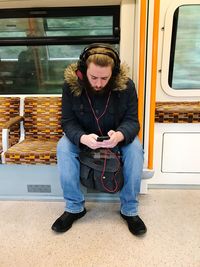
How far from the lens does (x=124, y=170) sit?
5.87 feet

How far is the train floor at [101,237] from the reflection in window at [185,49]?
1067 millimetres

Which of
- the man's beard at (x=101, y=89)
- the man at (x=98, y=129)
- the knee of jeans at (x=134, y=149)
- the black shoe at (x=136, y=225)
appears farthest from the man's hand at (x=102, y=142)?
the black shoe at (x=136, y=225)

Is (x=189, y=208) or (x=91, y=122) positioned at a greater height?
→ (x=91, y=122)

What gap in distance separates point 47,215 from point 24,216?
0.61 feet

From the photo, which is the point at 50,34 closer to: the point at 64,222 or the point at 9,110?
the point at 9,110

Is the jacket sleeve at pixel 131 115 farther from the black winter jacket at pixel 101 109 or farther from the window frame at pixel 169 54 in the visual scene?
the window frame at pixel 169 54

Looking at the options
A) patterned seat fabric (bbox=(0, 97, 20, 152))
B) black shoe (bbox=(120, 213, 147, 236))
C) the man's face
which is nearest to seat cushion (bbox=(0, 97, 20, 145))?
patterned seat fabric (bbox=(0, 97, 20, 152))

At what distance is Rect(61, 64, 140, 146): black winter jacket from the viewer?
5.87ft

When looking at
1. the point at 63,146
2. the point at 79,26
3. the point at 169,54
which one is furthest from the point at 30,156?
→ the point at 169,54

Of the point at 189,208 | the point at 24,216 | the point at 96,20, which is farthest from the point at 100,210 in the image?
the point at 96,20

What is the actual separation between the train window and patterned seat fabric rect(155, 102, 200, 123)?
75 centimetres

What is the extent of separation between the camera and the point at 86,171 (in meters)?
1.78

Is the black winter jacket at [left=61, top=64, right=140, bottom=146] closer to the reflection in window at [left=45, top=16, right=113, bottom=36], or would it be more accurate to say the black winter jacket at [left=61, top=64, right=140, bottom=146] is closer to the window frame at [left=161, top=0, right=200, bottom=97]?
the window frame at [left=161, top=0, right=200, bottom=97]

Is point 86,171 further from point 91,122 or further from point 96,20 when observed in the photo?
point 96,20
